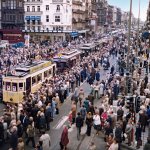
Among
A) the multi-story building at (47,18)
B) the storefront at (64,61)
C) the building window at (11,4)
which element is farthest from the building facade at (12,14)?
the storefront at (64,61)

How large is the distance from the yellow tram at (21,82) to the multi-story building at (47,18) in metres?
63.8

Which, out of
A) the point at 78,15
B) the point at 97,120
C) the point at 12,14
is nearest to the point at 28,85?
the point at 97,120

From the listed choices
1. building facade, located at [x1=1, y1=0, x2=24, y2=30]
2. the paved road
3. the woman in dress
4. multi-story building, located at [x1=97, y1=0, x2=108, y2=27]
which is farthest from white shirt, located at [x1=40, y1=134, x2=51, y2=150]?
multi-story building, located at [x1=97, y1=0, x2=108, y2=27]

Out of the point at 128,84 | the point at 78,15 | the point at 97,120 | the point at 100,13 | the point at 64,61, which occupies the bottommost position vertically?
the point at 97,120

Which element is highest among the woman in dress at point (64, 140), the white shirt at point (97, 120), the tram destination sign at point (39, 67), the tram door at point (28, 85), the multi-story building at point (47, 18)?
the multi-story building at point (47, 18)

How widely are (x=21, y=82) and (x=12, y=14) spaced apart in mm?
65608

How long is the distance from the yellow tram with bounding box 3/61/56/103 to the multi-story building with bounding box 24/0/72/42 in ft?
209

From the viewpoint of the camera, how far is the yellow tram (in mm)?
27391

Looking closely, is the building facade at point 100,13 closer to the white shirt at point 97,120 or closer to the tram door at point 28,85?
the tram door at point 28,85

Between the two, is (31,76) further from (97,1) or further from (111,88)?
(97,1)

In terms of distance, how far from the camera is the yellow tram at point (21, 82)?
27391 mm

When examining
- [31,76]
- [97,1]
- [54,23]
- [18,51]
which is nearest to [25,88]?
[31,76]

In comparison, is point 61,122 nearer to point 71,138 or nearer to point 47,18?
point 71,138

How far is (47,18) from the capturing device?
94.9m
